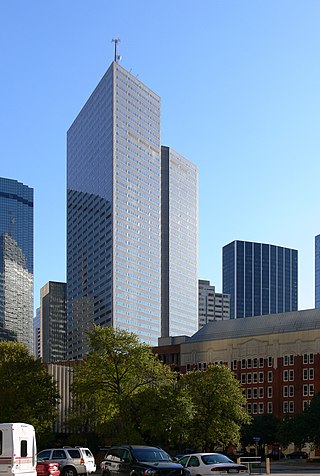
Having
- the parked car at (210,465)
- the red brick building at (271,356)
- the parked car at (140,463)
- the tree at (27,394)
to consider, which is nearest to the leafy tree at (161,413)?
the tree at (27,394)

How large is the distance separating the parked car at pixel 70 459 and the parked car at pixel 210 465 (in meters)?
10.8

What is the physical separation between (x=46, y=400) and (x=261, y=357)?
96310 mm

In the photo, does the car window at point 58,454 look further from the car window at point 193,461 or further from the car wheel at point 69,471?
the car window at point 193,461

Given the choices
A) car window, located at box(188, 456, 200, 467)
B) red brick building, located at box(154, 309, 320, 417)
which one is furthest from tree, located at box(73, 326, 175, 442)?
red brick building, located at box(154, 309, 320, 417)

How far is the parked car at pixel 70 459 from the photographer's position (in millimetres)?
50062

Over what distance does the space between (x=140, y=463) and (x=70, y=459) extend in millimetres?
14238

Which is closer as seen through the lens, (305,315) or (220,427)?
(220,427)

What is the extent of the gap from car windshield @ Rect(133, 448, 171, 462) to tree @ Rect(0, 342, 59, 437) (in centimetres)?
3943

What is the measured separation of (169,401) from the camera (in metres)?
77.0

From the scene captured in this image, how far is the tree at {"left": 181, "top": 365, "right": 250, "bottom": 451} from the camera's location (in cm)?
8869

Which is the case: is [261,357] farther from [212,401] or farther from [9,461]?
[9,461]

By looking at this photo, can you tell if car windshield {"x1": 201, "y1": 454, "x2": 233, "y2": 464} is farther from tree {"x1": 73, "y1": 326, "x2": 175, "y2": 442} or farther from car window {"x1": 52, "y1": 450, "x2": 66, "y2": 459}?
tree {"x1": 73, "y1": 326, "x2": 175, "y2": 442}

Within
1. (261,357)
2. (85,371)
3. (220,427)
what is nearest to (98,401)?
(85,371)

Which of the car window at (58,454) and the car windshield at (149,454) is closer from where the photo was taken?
the car windshield at (149,454)
